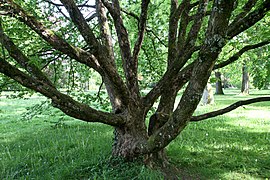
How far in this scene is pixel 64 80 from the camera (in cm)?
570

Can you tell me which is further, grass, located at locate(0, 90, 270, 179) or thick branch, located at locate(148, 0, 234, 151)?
grass, located at locate(0, 90, 270, 179)

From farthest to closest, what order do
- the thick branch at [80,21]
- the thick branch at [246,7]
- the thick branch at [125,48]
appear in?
the thick branch at [125,48]
the thick branch at [80,21]
the thick branch at [246,7]

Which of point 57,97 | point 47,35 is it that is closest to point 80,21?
point 47,35

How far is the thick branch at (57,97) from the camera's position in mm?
2939

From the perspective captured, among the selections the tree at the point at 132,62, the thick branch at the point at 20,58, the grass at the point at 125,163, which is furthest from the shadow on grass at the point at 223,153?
the thick branch at the point at 20,58

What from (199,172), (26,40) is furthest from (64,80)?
(199,172)

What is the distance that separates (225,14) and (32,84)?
207 cm

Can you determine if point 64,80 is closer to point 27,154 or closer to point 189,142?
point 27,154

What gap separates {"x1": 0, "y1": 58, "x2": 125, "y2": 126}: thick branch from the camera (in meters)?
2.94

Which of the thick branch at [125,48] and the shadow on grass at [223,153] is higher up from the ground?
the thick branch at [125,48]

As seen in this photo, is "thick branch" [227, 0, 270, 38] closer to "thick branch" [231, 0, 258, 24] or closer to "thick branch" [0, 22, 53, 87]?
"thick branch" [231, 0, 258, 24]

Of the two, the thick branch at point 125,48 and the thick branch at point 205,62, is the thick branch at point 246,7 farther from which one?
the thick branch at point 125,48

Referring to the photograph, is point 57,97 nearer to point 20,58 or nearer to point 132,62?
point 20,58

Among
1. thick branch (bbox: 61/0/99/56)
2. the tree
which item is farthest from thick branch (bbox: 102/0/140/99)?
thick branch (bbox: 61/0/99/56)
